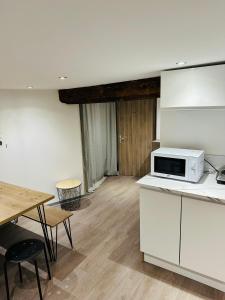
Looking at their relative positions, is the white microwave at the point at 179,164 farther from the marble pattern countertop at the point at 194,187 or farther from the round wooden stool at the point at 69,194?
the round wooden stool at the point at 69,194

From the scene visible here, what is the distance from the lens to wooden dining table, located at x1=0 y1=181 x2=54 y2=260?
180 cm

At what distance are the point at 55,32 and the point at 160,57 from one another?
88 cm

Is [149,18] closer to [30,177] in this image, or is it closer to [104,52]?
[104,52]

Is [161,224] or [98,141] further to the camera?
[98,141]

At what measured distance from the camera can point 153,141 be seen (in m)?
4.61

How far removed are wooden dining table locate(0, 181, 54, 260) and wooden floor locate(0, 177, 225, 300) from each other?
34 centimetres

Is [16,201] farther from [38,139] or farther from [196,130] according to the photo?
[196,130]

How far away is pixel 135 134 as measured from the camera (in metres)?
4.86

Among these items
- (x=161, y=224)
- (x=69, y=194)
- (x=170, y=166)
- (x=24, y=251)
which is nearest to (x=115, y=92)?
(x=170, y=166)

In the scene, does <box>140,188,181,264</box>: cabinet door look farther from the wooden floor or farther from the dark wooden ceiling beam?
the dark wooden ceiling beam

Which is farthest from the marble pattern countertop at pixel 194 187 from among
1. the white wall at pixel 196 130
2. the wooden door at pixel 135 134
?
the wooden door at pixel 135 134

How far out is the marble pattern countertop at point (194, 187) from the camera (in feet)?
5.74

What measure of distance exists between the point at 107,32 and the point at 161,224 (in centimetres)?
178

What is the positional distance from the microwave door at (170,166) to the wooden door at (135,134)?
2.50 meters
